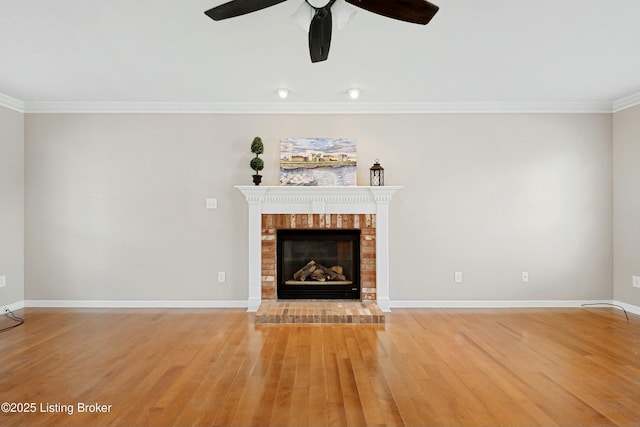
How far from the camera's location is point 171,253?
447 centimetres

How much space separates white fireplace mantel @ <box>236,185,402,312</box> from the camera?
14.3ft

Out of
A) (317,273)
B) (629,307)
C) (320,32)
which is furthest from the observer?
(317,273)

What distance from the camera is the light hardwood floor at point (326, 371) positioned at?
6.73ft

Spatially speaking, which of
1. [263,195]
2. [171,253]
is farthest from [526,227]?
[171,253]

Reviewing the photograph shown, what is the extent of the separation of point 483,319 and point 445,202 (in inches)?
53.8

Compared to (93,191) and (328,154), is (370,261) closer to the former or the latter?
(328,154)

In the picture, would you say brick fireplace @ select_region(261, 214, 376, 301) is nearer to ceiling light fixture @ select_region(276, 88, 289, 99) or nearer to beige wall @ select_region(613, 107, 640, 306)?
ceiling light fixture @ select_region(276, 88, 289, 99)

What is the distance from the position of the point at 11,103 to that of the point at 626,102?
696cm

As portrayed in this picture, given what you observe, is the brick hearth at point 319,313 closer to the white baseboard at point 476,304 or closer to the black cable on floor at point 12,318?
the white baseboard at point 476,304

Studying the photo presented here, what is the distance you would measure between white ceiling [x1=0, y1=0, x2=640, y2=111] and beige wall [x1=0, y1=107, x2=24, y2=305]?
354mm

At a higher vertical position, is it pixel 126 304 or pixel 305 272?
pixel 305 272

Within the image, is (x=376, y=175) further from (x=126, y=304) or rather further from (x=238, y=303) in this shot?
(x=126, y=304)

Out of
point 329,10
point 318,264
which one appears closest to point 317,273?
point 318,264

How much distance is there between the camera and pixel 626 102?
4289mm
